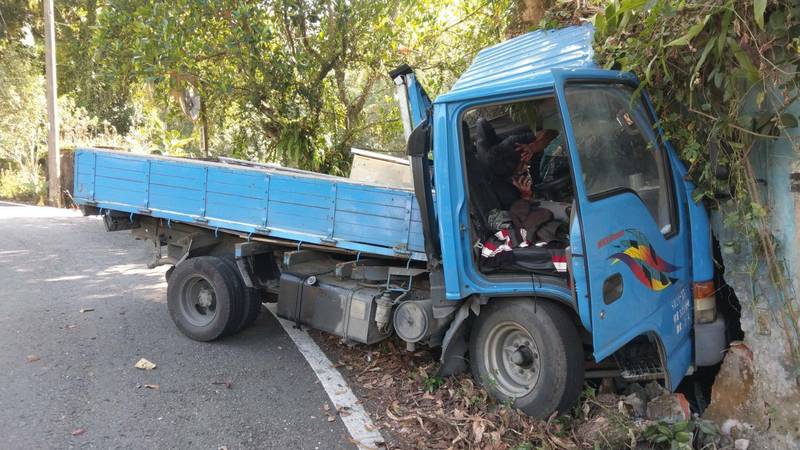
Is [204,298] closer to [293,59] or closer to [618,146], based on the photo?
[618,146]

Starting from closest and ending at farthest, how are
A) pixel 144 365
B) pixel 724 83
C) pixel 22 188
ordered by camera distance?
pixel 724 83 < pixel 144 365 < pixel 22 188

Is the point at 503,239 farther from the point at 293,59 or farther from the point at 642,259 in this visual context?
the point at 293,59

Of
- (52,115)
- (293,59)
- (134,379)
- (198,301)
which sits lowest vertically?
(134,379)

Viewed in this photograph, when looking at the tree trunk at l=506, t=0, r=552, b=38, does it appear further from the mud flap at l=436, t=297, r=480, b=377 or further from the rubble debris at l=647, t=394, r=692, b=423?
the rubble debris at l=647, t=394, r=692, b=423

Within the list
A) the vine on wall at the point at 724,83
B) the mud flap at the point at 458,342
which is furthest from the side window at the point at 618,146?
the mud flap at the point at 458,342

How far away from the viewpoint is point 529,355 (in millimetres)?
3744

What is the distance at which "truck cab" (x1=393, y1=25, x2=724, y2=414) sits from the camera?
10.4 ft

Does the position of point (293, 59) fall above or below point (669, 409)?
above

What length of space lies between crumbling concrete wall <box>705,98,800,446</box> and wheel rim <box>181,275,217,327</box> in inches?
171

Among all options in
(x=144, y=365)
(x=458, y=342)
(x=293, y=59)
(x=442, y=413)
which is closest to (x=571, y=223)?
(x=458, y=342)

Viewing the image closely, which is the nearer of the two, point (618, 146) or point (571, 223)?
point (571, 223)

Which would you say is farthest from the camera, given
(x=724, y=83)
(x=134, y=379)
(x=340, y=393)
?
(x=134, y=379)

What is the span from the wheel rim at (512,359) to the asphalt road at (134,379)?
1.15 metres

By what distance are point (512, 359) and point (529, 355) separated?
0.12 meters
